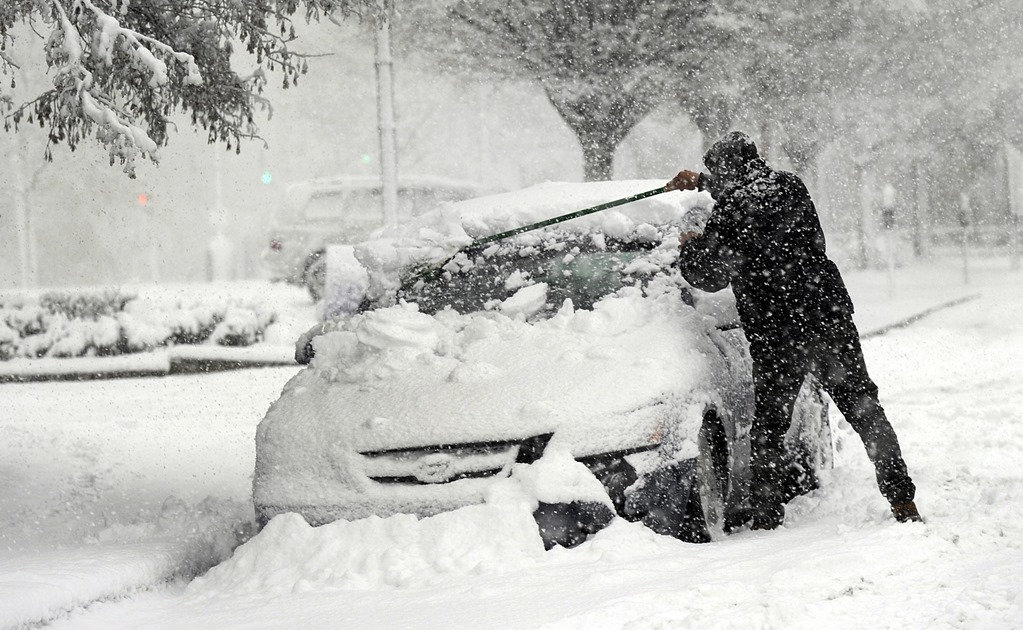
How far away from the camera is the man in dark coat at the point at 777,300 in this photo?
5.19m

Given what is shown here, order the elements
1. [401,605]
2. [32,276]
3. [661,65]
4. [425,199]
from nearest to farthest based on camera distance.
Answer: [401,605] < [661,65] < [425,199] < [32,276]

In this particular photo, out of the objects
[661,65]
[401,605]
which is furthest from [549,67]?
[401,605]

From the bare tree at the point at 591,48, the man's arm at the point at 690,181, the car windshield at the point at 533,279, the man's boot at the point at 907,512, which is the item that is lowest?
the man's boot at the point at 907,512

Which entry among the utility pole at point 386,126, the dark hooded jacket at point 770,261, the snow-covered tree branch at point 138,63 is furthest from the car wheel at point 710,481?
the utility pole at point 386,126

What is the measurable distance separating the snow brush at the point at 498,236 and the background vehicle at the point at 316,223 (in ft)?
29.8

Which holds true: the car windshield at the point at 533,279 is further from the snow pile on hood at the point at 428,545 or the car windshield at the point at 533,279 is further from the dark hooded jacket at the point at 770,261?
the snow pile on hood at the point at 428,545

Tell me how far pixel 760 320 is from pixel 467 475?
1509 mm

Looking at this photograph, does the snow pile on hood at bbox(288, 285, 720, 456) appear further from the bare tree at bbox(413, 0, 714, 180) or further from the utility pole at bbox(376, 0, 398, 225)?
the bare tree at bbox(413, 0, 714, 180)

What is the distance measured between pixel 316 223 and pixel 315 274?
0.80 metres

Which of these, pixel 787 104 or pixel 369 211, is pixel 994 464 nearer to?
pixel 369 211

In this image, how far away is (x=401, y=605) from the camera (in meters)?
4.19

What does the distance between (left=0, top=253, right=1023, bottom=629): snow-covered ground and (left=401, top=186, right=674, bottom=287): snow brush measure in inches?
62.3

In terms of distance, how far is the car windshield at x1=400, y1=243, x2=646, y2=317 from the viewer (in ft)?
19.2

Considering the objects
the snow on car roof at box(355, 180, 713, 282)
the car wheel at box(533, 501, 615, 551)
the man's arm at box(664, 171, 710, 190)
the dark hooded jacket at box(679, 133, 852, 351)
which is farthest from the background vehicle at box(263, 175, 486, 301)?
the car wheel at box(533, 501, 615, 551)
